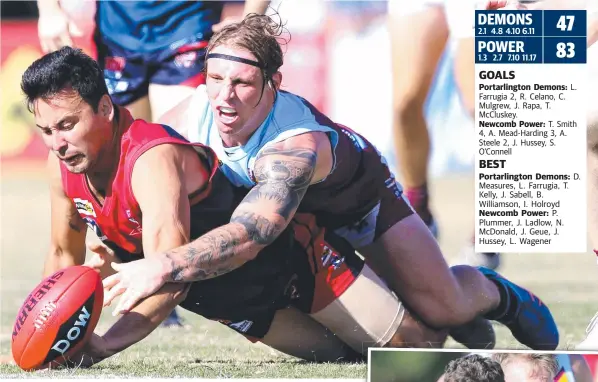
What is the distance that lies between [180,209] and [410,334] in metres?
1.32

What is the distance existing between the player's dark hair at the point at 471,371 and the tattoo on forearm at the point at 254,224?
0.95 metres

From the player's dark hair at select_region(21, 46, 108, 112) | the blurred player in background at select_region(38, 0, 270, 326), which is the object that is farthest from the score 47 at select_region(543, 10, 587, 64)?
the player's dark hair at select_region(21, 46, 108, 112)

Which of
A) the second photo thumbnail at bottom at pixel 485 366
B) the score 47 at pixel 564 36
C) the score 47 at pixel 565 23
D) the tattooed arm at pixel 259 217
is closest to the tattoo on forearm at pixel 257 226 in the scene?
the tattooed arm at pixel 259 217

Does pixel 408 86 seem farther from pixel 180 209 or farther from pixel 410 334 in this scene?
pixel 180 209

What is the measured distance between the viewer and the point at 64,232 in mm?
4824

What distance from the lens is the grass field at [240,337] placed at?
434 centimetres

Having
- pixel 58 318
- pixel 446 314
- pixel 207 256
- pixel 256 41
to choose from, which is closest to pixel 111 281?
pixel 58 318

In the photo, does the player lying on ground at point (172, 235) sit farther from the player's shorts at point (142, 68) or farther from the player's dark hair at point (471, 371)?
the player's shorts at point (142, 68)

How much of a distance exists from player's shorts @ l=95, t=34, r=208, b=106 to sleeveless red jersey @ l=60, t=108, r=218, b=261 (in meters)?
1.11

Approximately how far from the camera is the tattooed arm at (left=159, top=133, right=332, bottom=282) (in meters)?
3.87

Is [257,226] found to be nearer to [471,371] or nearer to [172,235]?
[172,235]

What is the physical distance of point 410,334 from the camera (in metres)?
4.66

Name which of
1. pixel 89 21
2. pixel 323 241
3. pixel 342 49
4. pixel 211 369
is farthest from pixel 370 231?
pixel 89 21

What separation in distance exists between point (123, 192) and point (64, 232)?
0.90 meters
